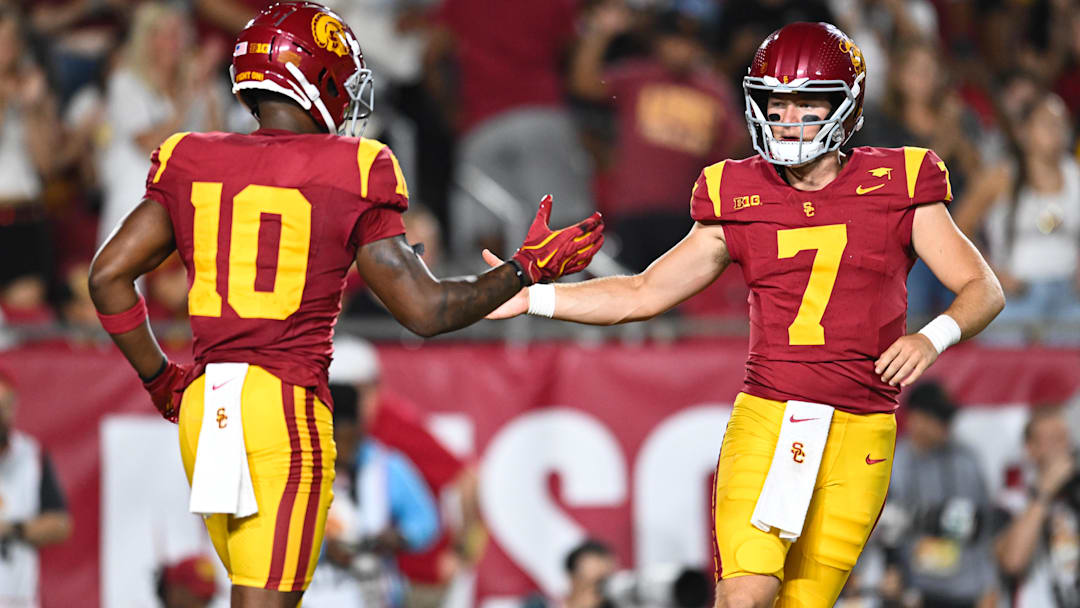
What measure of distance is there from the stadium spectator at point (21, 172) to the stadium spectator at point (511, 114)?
2.35 metres

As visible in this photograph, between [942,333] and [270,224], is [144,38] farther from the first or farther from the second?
[942,333]

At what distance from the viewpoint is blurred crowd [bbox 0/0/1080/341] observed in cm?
807

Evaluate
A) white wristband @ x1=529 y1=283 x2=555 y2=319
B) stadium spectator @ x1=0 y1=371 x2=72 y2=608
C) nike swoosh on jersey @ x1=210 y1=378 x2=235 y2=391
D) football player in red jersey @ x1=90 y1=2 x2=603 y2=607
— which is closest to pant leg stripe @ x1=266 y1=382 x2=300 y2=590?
football player in red jersey @ x1=90 y1=2 x2=603 y2=607

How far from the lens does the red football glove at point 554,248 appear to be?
459cm

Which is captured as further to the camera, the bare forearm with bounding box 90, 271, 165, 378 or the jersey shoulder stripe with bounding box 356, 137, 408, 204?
the bare forearm with bounding box 90, 271, 165, 378

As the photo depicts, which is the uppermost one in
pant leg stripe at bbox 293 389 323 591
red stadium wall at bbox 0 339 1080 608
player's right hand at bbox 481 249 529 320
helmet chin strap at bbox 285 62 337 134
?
helmet chin strap at bbox 285 62 337 134

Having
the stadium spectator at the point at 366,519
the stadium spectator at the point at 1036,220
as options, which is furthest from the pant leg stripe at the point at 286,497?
the stadium spectator at the point at 1036,220

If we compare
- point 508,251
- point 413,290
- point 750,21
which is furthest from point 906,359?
point 750,21

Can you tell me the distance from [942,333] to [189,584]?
4.05 metres

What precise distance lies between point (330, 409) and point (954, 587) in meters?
4.54

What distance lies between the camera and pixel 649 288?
479cm

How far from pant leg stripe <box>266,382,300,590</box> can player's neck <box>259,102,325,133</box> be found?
2.44ft

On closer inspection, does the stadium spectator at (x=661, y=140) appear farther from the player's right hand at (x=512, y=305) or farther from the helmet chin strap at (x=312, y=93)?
the helmet chin strap at (x=312, y=93)

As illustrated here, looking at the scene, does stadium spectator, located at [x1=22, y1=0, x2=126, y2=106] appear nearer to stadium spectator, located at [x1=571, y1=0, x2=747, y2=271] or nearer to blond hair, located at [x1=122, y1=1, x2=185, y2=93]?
blond hair, located at [x1=122, y1=1, x2=185, y2=93]
